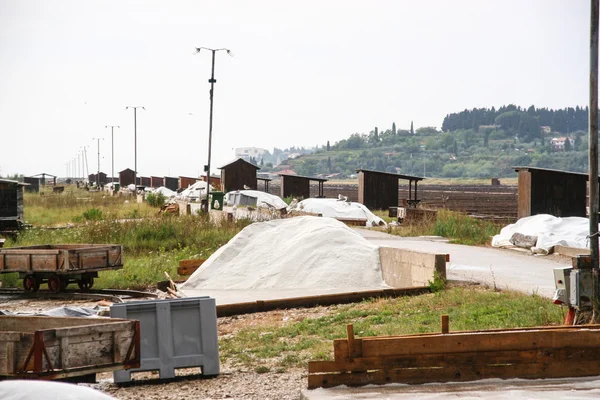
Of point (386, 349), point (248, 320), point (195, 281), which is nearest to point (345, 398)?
point (386, 349)

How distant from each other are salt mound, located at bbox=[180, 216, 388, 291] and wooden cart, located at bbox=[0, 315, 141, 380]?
9.04 metres

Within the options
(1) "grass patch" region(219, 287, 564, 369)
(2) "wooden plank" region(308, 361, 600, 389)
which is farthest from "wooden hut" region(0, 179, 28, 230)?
(2) "wooden plank" region(308, 361, 600, 389)

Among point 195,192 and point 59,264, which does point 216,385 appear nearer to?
point 59,264

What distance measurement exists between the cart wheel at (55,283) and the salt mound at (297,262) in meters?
3.30

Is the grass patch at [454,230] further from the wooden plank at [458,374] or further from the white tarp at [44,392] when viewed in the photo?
the white tarp at [44,392]

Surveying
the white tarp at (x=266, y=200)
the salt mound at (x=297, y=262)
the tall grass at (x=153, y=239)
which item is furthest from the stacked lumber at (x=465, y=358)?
the white tarp at (x=266, y=200)

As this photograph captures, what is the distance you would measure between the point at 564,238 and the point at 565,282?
1318 cm

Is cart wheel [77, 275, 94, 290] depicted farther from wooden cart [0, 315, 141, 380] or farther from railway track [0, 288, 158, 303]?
wooden cart [0, 315, 141, 380]

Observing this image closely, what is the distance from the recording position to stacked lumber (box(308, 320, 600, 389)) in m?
9.02

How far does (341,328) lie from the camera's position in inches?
526

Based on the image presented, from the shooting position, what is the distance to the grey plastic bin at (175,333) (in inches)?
424

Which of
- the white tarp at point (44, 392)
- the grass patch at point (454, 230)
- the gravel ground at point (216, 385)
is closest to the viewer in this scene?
the white tarp at point (44, 392)

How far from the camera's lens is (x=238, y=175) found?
234ft

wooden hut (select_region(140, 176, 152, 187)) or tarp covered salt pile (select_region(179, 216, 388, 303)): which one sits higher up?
wooden hut (select_region(140, 176, 152, 187))
